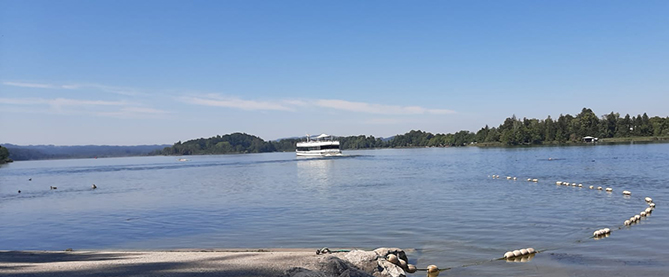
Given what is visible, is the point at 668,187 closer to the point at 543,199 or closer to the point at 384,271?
the point at 543,199

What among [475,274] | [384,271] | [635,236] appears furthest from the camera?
[635,236]

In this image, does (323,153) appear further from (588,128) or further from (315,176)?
(588,128)

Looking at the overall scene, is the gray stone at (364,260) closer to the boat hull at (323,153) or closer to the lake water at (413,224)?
the lake water at (413,224)

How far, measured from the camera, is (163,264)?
41.1 feet

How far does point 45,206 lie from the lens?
3597cm

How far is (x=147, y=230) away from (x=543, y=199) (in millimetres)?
21772

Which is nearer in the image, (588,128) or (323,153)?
(323,153)

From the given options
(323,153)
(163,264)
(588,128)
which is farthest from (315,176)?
(588,128)

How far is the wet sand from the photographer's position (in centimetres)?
1159

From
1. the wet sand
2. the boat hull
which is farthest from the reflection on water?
the boat hull

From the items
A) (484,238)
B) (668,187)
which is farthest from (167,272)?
(668,187)

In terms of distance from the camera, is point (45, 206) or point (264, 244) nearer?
point (264, 244)

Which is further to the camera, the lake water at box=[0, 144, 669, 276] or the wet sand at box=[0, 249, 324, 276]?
the lake water at box=[0, 144, 669, 276]

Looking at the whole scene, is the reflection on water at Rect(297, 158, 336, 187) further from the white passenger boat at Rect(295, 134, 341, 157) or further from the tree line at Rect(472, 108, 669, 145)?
the tree line at Rect(472, 108, 669, 145)
